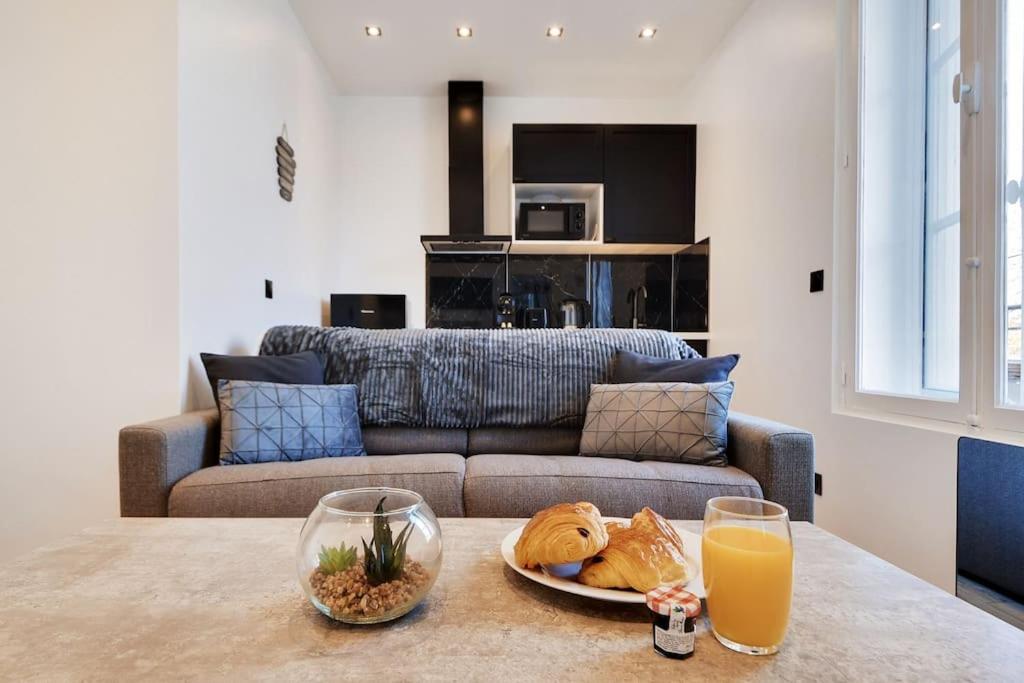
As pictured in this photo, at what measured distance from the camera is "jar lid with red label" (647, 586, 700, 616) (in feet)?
1.74

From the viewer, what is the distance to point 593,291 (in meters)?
4.37

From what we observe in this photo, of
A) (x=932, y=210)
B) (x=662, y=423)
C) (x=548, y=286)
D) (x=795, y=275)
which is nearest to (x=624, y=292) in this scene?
(x=548, y=286)

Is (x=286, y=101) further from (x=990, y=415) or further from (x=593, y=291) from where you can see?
(x=990, y=415)

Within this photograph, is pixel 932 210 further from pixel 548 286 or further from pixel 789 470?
pixel 548 286

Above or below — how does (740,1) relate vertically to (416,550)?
above

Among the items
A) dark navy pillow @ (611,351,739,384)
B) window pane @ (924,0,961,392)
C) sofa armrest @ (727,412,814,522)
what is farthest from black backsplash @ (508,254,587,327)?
sofa armrest @ (727,412,814,522)

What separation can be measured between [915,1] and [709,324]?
2.16 m

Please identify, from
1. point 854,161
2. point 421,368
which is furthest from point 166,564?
point 854,161

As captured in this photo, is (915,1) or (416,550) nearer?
(416,550)

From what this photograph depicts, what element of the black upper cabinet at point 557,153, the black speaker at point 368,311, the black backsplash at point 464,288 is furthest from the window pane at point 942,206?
the black speaker at point 368,311

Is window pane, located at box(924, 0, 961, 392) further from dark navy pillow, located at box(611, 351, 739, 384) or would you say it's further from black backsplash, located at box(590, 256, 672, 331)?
black backsplash, located at box(590, 256, 672, 331)

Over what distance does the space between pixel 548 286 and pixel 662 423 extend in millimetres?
2739

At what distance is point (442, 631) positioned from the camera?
22.7 inches

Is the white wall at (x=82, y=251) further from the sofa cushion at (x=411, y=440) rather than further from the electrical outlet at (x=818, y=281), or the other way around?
the electrical outlet at (x=818, y=281)
